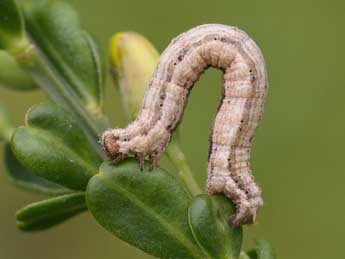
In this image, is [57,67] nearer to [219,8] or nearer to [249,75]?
[249,75]

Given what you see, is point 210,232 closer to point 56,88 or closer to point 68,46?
point 56,88

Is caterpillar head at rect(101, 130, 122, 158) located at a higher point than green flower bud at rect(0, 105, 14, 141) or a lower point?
higher

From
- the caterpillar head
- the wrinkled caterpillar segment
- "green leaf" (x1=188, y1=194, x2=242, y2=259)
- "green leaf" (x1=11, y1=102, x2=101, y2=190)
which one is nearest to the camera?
"green leaf" (x1=188, y1=194, x2=242, y2=259)

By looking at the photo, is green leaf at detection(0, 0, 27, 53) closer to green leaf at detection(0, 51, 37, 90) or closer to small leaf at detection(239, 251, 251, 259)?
green leaf at detection(0, 51, 37, 90)

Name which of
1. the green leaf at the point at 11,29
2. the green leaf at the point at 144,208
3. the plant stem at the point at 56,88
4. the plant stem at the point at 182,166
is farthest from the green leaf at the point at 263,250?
the green leaf at the point at 11,29

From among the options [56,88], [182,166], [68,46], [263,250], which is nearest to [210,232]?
[263,250]

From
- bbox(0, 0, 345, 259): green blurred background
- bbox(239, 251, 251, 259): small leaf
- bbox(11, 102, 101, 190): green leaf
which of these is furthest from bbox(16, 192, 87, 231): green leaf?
bbox(0, 0, 345, 259): green blurred background
